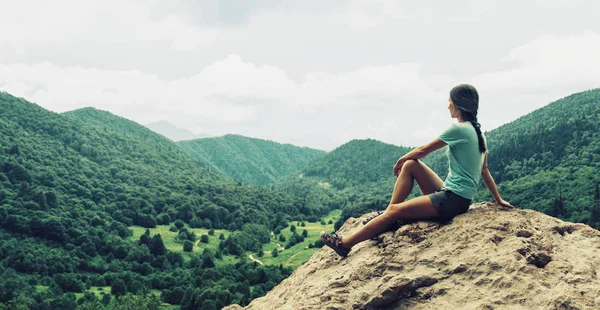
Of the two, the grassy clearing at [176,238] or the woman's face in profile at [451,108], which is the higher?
the woman's face in profile at [451,108]

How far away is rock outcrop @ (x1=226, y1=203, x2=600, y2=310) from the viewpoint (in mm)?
8781

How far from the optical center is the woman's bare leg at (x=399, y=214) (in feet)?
35.2

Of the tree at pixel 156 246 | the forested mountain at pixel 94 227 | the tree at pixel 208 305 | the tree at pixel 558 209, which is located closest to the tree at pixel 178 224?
the forested mountain at pixel 94 227

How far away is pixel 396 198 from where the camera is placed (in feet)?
36.6

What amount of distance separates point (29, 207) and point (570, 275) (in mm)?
154187

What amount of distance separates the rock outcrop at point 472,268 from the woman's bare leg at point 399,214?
0.73 ft

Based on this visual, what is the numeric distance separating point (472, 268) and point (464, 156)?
7.93 feet

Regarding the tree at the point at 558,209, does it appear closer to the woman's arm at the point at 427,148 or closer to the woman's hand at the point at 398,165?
the woman's hand at the point at 398,165

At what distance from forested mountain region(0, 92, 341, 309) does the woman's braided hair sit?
79178 millimetres

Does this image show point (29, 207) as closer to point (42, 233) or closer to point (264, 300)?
point (42, 233)

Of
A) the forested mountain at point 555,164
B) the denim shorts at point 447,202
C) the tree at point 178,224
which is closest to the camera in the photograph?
the denim shorts at point 447,202

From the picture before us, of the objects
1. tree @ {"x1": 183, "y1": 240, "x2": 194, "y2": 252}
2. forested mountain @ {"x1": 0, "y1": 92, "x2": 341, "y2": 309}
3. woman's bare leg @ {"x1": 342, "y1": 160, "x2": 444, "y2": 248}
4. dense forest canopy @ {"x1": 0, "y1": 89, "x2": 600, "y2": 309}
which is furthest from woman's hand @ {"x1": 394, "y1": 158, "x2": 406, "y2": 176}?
tree @ {"x1": 183, "y1": 240, "x2": 194, "y2": 252}

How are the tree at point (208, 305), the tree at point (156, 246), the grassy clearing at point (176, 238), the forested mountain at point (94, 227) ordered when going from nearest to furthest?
1. the tree at point (208, 305)
2. the forested mountain at point (94, 227)
3. the tree at point (156, 246)
4. the grassy clearing at point (176, 238)

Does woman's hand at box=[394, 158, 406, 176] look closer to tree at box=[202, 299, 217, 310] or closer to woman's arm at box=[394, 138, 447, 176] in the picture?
woman's arm at box=[394, 138, 447, 176]
